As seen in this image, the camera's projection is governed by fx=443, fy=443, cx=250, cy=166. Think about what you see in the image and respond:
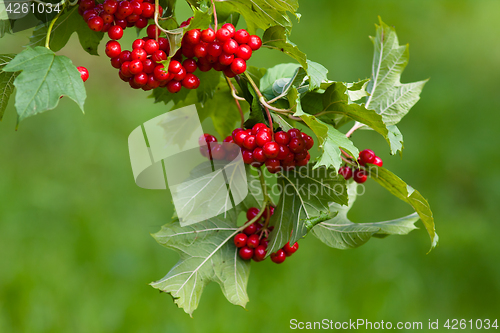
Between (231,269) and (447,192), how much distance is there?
174 centimetres

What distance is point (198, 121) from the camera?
807 millimetres

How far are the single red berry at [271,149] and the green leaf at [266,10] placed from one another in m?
0.16

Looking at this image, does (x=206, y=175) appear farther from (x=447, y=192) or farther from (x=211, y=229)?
(x=447, y=192)

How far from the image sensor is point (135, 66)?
56cm

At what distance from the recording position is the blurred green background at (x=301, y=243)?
1.57m

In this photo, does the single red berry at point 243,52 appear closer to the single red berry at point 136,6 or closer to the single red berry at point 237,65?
the single red berry at point 237,65

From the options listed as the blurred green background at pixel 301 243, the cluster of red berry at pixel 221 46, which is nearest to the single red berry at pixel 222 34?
the cluster of red berry at pixel 221 46

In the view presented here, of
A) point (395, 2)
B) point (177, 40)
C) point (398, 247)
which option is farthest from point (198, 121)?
point (395, 2)

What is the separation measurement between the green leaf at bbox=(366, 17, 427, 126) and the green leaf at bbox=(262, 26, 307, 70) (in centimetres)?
24

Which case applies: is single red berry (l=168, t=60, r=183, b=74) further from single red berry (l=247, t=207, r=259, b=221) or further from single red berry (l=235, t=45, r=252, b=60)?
single red berry (l=247, t=207, r=259, b=221)

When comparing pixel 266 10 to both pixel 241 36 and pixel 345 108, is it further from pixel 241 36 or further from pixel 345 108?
pixel 345 108

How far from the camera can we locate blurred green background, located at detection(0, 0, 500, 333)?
1.57 m

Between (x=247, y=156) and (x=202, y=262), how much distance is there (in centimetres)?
18

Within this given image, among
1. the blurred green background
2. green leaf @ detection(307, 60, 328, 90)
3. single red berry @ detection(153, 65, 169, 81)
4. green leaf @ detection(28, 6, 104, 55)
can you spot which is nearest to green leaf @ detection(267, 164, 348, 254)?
green leaf @ detection(307, 60, 328, 90)
